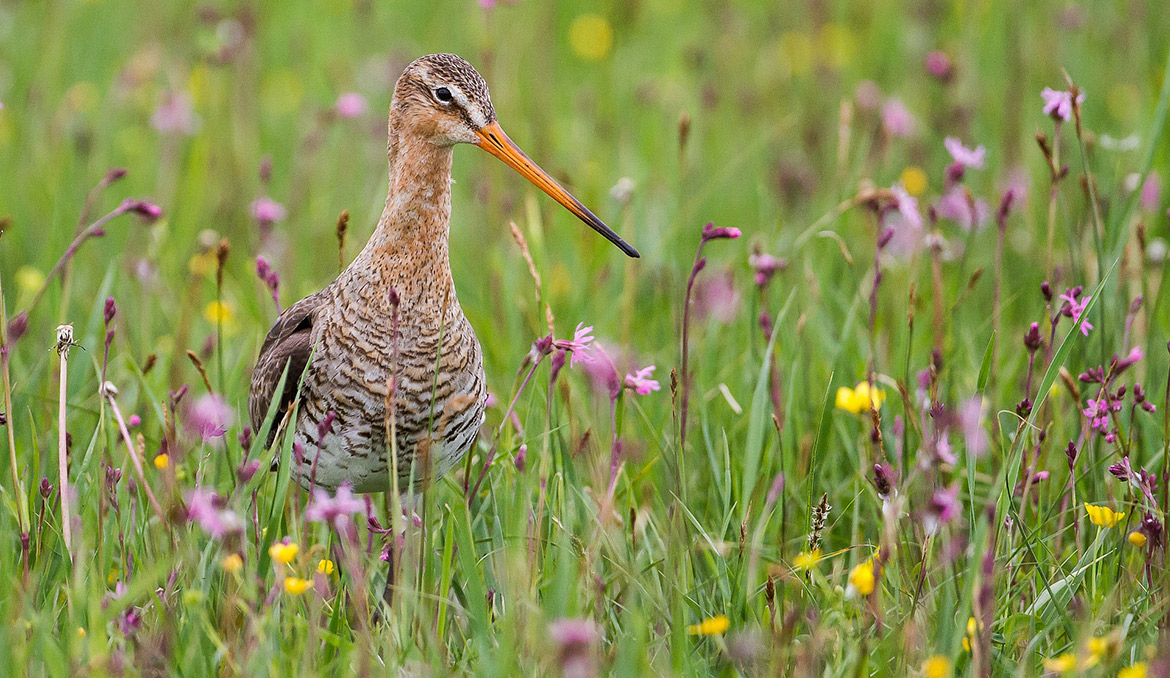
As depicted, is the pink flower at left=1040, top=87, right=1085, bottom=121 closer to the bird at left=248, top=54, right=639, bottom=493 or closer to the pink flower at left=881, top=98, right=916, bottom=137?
the bird at left=248, top=54, right=639, bottom=493

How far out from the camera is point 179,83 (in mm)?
7430

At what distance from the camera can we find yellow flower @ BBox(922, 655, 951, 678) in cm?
259

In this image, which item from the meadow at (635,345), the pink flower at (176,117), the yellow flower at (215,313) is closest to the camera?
the meadow at (635,345)

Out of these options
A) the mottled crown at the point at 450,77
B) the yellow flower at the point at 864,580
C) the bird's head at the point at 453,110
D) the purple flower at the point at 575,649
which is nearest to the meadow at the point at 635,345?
the purple flower at the point at 575,649

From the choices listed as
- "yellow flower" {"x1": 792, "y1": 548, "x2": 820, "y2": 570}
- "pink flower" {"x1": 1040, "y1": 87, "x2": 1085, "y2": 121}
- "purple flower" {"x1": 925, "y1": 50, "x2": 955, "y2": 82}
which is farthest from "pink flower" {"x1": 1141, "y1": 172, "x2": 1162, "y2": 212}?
"yellow flower" {"x1": 792, "y1": 548, "x2": 820, "y2": 570}

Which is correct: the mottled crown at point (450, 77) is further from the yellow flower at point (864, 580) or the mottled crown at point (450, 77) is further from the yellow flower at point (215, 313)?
the yellow flower at point (215, 313)

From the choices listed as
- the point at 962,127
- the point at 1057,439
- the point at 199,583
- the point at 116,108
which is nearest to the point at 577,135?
the point at 962,127

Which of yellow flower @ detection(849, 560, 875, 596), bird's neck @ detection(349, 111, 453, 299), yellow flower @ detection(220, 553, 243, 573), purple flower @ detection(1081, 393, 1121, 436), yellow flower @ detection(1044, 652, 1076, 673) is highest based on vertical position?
bird's neck @ detection(349, 111, 453, 299)

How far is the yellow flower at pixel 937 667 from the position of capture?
2587 millimetres

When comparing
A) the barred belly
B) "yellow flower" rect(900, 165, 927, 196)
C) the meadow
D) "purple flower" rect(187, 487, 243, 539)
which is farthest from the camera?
"yellow flower" rect(900, 165, 927, 196)

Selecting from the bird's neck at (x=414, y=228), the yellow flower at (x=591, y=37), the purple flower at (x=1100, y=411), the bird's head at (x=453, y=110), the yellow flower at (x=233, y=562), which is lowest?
the yellow flower at (x=233, y=562)

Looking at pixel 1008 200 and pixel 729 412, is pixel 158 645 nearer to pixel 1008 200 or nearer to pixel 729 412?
pixel 729 412

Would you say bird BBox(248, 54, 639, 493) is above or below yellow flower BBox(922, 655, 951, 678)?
above

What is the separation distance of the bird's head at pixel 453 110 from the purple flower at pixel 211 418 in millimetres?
895
